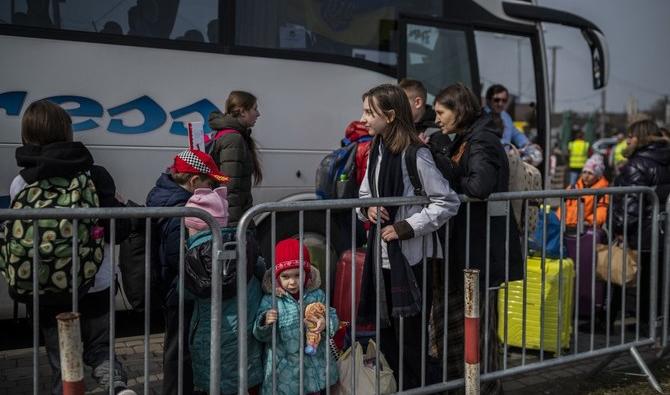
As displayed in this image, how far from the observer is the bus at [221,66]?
5.12 meters

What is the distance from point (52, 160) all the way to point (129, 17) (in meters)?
2.36

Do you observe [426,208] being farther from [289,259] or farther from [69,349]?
[69,349]

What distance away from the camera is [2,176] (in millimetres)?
4941

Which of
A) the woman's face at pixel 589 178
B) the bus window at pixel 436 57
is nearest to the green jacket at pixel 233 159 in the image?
the bus window at pixel 436 57

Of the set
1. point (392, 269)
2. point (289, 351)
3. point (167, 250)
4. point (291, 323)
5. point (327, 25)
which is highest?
point (327, 25)

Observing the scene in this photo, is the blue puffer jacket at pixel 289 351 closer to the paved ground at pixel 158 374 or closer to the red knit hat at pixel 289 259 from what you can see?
the red knit hat at pixel 289 259

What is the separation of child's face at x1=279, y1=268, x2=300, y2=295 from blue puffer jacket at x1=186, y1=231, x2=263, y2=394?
0.15 meters

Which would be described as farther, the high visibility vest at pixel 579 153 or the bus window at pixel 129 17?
the high visibility vest at pixel 579 153

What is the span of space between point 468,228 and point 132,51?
10.1 feet

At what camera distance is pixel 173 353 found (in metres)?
3.60

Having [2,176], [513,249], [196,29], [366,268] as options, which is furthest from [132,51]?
[513,249]

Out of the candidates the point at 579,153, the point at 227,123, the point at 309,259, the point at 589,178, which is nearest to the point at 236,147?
the point at 227,123

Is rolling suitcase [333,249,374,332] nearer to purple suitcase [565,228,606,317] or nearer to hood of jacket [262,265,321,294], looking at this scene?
hood of jacket [262,265,321,294]

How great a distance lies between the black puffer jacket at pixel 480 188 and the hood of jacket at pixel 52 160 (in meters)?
1.84
